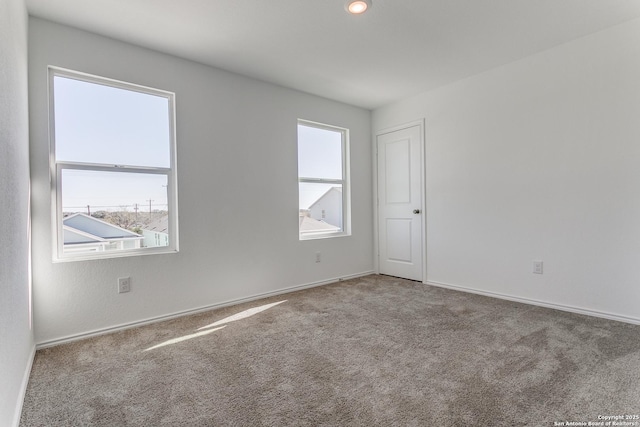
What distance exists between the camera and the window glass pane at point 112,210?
2525 mm

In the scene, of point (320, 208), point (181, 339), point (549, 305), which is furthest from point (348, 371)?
point (320, 208)

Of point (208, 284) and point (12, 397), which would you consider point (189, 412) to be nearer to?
point (12, 397)

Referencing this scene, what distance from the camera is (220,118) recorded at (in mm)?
3238

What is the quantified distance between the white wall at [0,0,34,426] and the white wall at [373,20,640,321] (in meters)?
3.79

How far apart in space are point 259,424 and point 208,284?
6.20 ft

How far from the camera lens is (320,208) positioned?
4.27 meters

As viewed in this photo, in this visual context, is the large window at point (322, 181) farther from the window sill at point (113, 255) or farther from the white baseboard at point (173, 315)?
the window sill at point (113, 255)

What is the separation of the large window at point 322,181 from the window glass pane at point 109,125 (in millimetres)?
1631

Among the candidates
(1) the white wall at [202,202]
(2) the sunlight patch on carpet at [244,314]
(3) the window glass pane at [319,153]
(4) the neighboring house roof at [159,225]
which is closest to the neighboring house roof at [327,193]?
(3) the window glass pane at [319,153]

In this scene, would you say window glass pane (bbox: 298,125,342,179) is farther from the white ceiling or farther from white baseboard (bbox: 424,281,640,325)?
white baseboard (bbox: 424,281,640,325)

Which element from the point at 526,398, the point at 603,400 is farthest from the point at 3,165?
the point at 603,400

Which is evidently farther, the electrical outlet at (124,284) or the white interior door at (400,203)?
the white interior door at (400,203)

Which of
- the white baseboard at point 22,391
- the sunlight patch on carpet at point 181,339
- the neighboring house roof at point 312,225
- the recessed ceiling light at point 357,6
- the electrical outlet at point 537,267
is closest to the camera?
the white baseboard at point 22,391

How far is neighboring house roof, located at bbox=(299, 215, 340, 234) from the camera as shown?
4.02m
